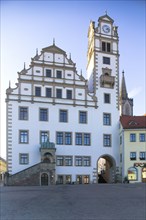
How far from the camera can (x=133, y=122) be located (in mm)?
39875

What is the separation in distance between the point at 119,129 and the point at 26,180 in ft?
47.5

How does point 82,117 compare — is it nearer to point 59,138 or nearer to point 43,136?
point 59,138

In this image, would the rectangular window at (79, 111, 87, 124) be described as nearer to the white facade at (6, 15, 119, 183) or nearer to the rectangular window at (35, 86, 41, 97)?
the white facade at (6, 15, 119, 183)

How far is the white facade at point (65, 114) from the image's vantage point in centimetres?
3572

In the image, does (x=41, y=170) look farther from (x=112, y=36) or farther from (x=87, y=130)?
(x=112, y=36)

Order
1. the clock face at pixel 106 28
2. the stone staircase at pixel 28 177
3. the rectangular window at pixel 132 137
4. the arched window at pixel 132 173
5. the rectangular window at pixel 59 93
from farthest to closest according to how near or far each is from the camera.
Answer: the clock face at pixel 106 28 → the rectangular window at pixel 132 137 → the arched window at pixel 132 173 → the rectangular window at pixel 59 93 → the stone staircase at pixel 28 177

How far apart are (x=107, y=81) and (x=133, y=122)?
21.5 ft

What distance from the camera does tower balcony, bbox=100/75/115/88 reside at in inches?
1586

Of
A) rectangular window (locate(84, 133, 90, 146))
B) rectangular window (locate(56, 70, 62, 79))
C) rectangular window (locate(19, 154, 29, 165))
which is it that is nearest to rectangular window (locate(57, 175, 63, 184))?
rectangular window (locate(19, 154, 29, 165))

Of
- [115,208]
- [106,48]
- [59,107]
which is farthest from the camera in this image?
[106,48]

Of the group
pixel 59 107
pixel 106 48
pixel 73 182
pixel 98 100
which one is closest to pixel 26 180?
pixel 73 182

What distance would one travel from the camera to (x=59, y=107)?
1495 inches

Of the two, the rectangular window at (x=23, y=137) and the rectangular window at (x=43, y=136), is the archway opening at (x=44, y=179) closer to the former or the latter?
the rectangular window at (x=43, y=136)

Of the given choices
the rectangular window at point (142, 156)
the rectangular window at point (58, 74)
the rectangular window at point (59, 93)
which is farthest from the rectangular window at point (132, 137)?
the rectangular window at point (58, 74)
